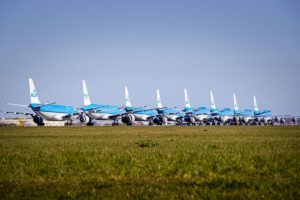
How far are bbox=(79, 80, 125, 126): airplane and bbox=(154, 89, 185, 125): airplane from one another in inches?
761

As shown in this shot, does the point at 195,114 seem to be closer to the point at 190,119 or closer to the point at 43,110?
the point at 190,119

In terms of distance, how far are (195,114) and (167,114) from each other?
47.6 feet

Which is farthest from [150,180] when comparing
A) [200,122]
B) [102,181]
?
[200,122]

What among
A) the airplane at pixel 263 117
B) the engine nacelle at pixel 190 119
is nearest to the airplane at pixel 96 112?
the engine nacelle at pixel 190 119

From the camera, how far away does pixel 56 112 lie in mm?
100250

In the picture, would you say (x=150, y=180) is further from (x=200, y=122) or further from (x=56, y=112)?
(x=200, y=122)

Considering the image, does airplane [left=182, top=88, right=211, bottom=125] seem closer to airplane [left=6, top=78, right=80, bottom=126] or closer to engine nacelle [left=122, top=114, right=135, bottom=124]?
engine nacelle [left=122, top=114, right=135, bottom=124]

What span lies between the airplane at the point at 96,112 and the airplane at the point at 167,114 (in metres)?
19.3

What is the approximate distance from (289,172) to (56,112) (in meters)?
96.3

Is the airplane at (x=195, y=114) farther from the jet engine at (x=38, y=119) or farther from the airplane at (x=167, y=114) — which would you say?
the jet engine at (x=38, y=119)

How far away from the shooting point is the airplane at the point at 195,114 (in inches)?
6024

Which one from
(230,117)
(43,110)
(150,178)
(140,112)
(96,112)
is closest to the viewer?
(150,178)

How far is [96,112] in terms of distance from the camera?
4390 inches

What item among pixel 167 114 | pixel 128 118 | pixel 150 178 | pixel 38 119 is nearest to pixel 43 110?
pixel 38 119
